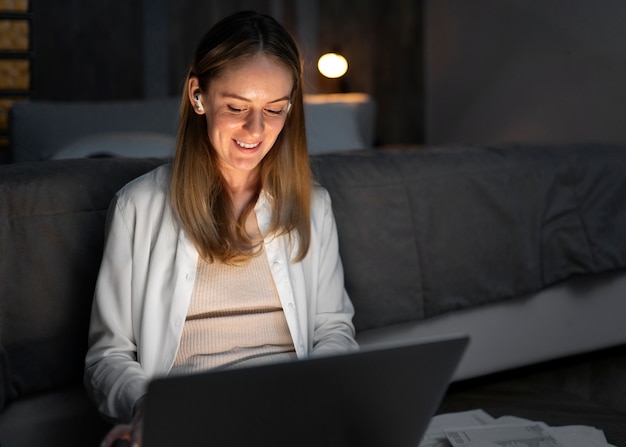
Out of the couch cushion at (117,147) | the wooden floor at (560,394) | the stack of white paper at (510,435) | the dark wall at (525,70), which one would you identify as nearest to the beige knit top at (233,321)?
the stack of white paper at (510,435)

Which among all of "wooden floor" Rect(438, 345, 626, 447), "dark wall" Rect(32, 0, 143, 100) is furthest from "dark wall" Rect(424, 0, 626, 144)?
"dark wall" Rect(32, 0, 143, 100)

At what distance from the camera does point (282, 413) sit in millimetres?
888

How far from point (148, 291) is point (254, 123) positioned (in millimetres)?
313

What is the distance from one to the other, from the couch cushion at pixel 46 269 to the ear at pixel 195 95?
0.36m

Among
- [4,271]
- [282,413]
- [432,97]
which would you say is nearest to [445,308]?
[4,271]

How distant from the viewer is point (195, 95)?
4.39 feet

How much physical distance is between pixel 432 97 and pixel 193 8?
4.88 feet

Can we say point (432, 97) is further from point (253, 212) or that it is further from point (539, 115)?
point (253, 212)

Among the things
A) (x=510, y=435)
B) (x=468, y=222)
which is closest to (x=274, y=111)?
(x=510, y=435)

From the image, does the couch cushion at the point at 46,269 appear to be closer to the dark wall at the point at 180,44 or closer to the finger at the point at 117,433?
the finger at the point at 117,433

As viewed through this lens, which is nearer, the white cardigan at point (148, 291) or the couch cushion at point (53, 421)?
the white cardigan at point (148, 291)

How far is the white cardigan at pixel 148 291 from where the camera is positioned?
1246mm

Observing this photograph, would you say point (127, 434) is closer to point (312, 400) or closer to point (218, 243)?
point (312, 400)

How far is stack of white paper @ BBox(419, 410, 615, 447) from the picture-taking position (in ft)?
4.46
